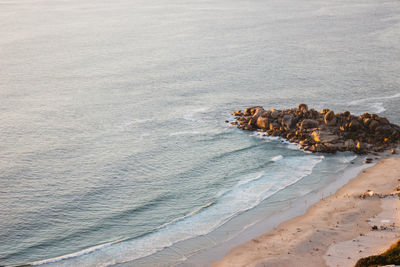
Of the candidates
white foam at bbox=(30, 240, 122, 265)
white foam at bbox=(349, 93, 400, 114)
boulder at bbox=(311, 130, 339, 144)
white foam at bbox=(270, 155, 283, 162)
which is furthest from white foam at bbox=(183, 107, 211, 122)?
white foam at bbox=(30, 240, 122, 265)

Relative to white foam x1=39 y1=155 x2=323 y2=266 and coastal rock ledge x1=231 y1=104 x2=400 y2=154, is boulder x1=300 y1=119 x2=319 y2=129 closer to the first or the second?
coastal rock ledge x1=231 y1=104 x2=400 y2=154

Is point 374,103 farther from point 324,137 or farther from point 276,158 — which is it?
point 276,158

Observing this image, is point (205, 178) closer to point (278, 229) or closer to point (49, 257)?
point (278, 229)

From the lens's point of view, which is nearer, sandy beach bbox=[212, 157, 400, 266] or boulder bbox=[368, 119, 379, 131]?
sandy beach bbox=[212, 157, 400, 266]

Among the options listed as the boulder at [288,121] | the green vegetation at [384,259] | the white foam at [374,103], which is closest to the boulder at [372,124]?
the boulder at [288,121]

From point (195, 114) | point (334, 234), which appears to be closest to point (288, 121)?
point (195, 114)
